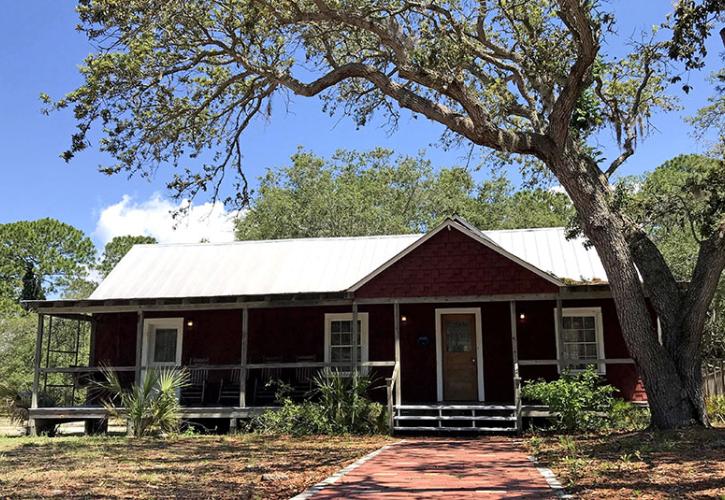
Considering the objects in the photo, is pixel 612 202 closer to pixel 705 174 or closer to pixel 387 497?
pixel 705 174

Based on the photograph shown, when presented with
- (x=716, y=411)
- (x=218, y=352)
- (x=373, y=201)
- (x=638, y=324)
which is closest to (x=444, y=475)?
(x=638, y=324)

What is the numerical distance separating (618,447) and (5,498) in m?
7.50

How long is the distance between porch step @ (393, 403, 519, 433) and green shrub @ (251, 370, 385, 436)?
536 millimetres

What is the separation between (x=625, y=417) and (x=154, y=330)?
11656 millimetres

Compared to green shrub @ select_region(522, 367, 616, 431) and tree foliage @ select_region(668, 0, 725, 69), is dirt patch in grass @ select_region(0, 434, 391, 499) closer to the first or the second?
green shrub @ select_region(522, 367, 616, 431)

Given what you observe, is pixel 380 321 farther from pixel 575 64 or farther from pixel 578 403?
pixel 575 64

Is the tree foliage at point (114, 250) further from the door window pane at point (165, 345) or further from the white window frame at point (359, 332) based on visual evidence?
the white window frame at point (359, 332)

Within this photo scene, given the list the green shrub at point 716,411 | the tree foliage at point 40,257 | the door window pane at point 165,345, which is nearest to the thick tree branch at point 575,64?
the green shrub at point 716,411

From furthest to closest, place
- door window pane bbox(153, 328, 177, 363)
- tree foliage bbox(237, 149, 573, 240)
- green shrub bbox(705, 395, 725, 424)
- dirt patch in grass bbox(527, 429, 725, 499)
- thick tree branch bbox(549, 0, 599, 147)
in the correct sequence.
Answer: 1. tree foliage bbox(237, 149, 573, 240)
2. door window pane bbox(153, 328, 177, 363)
3. green shrub bbox(705, 395, 725, 424)
4. thick tree branch bbox(549, 0, 599, 147)
5. dirt patch in grass bbox(527, 429, 725, 499)

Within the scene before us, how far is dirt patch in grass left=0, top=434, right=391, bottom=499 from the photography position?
6.86 meters

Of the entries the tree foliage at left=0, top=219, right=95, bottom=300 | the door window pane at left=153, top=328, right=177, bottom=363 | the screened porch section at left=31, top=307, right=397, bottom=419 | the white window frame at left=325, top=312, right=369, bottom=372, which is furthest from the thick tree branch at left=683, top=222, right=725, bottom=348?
the tree foliage at left=0, top=219, right=95, bottom=300

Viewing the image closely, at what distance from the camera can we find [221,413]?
14.4m

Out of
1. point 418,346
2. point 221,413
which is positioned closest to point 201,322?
point 221,413

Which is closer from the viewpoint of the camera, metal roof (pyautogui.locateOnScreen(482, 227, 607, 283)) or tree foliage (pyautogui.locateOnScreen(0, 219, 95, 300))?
metal roof (pyautogui.locateOnScreen(482, 227, 607, 283))
